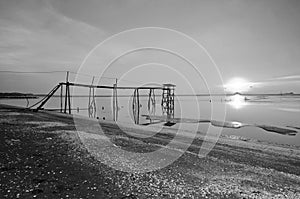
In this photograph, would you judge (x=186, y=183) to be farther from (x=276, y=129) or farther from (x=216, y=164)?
(x=276, y=129)

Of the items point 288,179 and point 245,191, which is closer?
point 245,191

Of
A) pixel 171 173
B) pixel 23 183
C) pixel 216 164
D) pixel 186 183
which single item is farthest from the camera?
pixel 216 164

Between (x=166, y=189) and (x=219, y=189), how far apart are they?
1460mm

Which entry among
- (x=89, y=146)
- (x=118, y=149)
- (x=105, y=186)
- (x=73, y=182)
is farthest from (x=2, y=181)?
(x=118, y=149)

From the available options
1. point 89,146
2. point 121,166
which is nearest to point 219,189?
point 121,166

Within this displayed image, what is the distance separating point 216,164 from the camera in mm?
7328

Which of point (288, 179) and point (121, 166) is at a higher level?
point (121, 166)

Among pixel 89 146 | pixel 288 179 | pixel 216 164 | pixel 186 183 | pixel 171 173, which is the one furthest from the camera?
pixel 89 146

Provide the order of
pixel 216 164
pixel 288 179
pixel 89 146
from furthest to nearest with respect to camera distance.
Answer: pixel 89 146, pixel 216 164, pixel 288 179

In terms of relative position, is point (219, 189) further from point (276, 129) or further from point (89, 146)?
point (276, 129)

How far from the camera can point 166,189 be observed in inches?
187

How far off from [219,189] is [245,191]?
2.28 ft

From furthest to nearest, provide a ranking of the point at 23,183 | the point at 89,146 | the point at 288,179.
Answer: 1. the point at 89,146
2. the point at 288,179
3. the point at 23,183

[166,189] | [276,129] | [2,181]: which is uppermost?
[2,181]
